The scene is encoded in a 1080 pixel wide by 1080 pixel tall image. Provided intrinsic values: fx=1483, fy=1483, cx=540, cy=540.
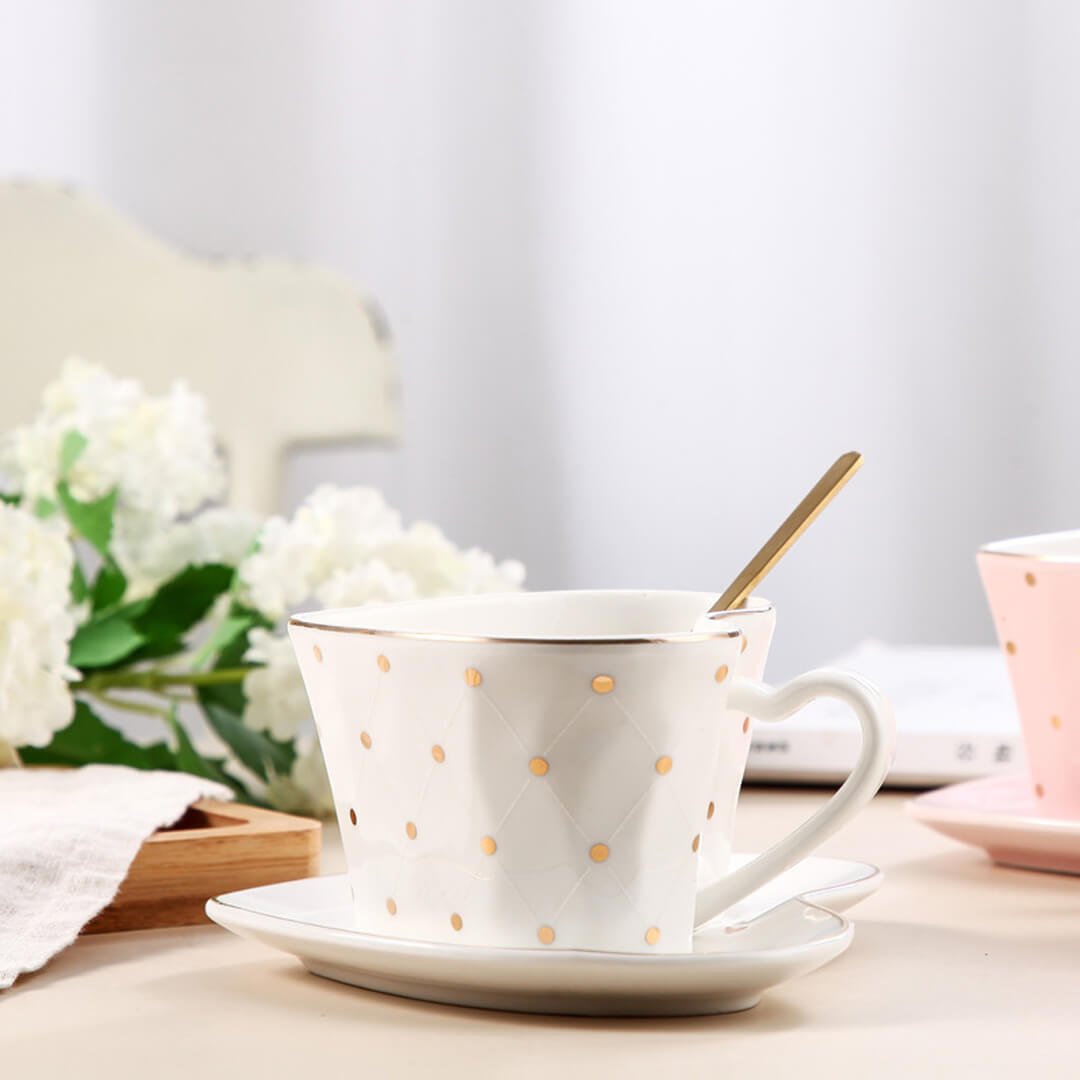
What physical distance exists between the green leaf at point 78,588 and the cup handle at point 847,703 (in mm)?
342

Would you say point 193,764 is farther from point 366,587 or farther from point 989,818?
point 989,818

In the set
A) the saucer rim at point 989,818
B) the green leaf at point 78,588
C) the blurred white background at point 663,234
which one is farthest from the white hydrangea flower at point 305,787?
the blurred white background at point 663,234

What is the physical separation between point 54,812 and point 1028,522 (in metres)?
1.58

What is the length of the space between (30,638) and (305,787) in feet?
0.43

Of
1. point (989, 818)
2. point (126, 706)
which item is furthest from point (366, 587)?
point (989, 818)

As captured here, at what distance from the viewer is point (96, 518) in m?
0.62

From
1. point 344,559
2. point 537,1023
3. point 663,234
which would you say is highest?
point 663,234

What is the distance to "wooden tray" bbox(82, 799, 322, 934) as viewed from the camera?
429 mm

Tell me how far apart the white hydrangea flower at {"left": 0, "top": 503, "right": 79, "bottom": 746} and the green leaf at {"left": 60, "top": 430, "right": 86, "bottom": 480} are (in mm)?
118

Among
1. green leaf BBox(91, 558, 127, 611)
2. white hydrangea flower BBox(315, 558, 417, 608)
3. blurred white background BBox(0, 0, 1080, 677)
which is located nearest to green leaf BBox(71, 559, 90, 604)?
green leaf BBox(91, 558, 127, 611)

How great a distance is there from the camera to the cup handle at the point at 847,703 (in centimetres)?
34

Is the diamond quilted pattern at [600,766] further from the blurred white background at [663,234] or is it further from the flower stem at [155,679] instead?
the blurred white background at [663,234]

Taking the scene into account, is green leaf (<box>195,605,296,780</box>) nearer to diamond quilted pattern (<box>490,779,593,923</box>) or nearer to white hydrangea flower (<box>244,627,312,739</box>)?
white hydrangea flower (<box>244,627,312,739</box>)

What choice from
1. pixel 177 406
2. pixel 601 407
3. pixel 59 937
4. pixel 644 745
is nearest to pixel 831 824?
pixel 644 745
